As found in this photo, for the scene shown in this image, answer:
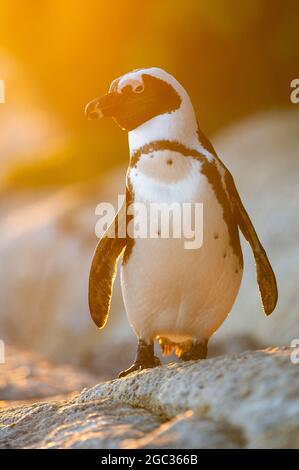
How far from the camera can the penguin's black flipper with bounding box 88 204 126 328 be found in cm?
236

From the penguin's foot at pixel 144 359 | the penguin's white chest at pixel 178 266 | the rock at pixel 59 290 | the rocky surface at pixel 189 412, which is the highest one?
the rock at pixel 59 290

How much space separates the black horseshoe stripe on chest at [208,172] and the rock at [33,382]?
6.26 feet

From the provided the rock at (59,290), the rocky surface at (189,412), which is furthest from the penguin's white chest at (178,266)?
the rock at (59,290)

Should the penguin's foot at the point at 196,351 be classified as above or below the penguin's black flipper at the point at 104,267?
below

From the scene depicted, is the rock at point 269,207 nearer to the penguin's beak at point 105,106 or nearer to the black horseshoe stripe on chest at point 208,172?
the black horseshoe stripe on chest at point 208,172

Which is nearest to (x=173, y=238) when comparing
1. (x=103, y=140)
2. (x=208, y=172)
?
(x=208, y=172)

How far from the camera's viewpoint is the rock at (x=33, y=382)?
4.15m

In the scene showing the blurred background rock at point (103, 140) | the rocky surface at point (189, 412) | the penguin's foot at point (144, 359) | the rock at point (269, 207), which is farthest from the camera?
the blurred background rock at point (103, 140)

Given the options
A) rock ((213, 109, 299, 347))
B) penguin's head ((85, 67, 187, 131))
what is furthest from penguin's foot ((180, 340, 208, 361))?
rock ((213, 109, 299, 347))

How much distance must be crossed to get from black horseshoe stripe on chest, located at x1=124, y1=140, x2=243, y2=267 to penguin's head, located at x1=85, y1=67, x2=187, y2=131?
0.09 m

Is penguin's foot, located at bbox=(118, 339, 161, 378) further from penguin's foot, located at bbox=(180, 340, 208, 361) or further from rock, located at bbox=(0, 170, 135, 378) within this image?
rock, located at bbox=(0, 170, 135, 378)

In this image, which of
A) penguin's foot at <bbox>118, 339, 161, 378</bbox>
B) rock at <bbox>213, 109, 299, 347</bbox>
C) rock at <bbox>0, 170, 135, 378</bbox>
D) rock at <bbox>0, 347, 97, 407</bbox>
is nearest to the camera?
penguin's foot at <bbox>118, 339, 161, 378</bbox>
